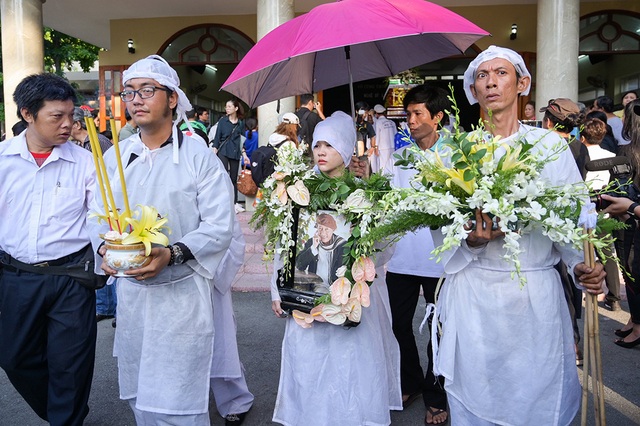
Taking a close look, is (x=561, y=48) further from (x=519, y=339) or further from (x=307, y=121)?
(x=519, y=339)

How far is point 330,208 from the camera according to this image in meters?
3.31

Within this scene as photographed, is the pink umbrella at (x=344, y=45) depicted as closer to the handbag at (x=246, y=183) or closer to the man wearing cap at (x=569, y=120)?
the man wearing cap at (x=569, y=120)

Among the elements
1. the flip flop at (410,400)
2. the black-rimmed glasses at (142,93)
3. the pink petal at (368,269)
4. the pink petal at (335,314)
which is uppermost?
the black-rimmed glasses at (142,93)

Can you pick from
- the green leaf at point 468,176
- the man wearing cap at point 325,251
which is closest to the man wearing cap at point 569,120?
the man wearing cap at point 325,251

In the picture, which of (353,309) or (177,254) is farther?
(353,309)

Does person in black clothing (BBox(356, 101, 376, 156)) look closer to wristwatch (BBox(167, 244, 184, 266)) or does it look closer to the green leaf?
wristwatch (BBox(167, 244, 184, 266))

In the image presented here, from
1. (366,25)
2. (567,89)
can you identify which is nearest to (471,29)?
(366,25)

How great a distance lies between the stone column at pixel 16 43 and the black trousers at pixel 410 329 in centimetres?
945

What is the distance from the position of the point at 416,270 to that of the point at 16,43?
10153 millimetres

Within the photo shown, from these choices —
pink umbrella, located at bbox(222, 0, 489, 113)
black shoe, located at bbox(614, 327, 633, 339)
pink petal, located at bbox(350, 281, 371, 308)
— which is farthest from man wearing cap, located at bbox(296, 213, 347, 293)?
black shoe, located at bbox(614, 327, 633, 339)

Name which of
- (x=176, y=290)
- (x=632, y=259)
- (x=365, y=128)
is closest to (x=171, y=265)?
(x=176, y=290)

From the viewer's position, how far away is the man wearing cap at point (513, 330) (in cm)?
260

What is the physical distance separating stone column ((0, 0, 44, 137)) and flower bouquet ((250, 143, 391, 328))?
9.40 m

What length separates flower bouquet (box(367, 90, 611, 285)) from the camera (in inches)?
88.0
